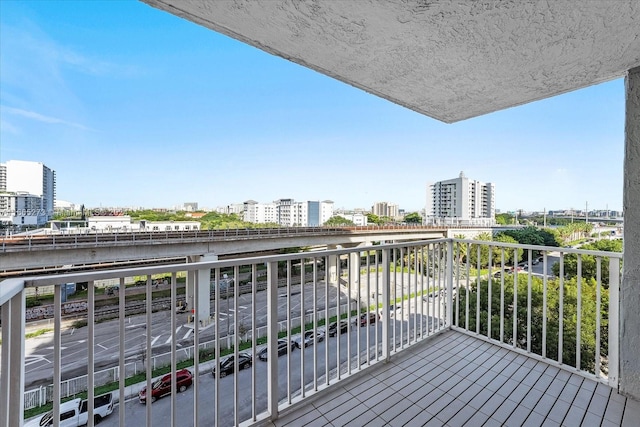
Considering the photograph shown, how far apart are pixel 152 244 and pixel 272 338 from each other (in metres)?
10.5

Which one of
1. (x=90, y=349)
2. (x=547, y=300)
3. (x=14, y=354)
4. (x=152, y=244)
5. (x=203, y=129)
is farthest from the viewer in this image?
(x=203, y=129)

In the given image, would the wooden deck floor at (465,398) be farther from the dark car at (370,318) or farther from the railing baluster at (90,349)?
the railing baluster at (90,349)

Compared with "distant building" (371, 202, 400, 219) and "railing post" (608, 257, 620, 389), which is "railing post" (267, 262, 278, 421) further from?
"distant building" (371, 202, 400, 219)

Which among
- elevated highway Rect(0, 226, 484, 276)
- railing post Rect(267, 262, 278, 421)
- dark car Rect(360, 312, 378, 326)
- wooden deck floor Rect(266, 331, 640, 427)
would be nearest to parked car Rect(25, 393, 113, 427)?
railing post Rect(267, 262, 278, 421)

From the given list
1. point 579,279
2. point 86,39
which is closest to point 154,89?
point 86,39

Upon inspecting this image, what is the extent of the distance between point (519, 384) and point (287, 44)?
2907 millimetres

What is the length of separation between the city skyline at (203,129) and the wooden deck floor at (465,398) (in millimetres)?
8748

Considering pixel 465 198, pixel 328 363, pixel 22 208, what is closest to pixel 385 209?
pixel 465 198

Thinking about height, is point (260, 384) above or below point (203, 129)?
below

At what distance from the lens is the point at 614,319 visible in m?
2.02

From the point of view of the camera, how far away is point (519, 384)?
80.0 inches

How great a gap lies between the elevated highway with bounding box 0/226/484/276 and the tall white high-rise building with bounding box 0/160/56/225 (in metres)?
12.7

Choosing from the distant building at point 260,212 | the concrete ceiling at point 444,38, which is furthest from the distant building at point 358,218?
the concrete ceiling at point 444,38

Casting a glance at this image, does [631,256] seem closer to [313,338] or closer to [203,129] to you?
[313,338]
